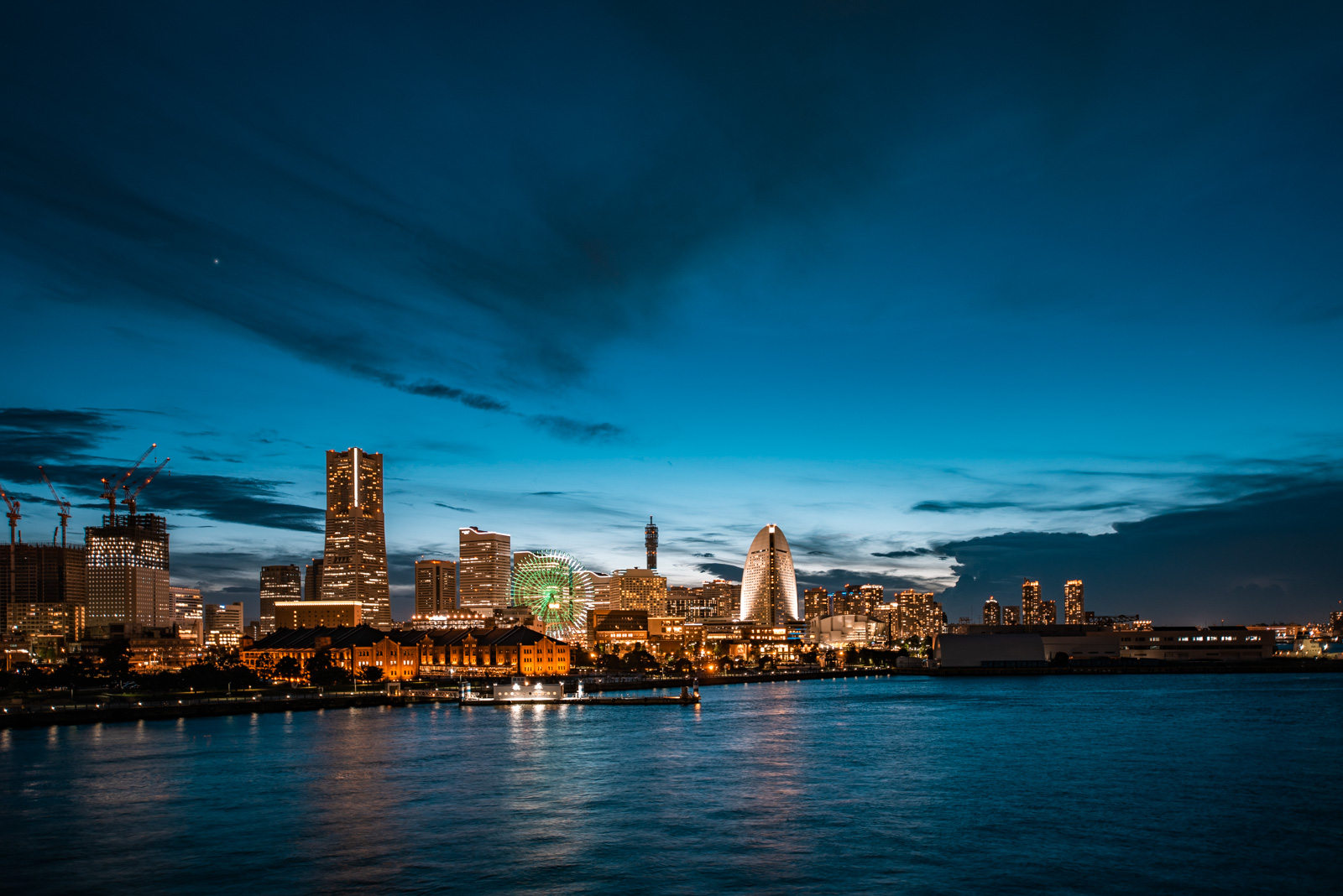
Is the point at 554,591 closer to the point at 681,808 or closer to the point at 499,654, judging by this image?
the point at 499,654

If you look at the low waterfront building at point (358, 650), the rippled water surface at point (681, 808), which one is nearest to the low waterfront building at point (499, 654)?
the low waterfront building at point (358, 650)

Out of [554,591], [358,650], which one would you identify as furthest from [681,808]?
[358,650]

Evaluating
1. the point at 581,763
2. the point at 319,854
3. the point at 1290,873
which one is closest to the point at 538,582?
the point at 581,763

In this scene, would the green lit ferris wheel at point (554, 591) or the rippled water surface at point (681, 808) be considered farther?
the green lit ferris wheel at point (554, 591)

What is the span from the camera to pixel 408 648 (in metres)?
170

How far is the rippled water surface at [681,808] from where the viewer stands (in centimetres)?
3347

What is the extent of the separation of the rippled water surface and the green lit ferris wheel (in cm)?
7153

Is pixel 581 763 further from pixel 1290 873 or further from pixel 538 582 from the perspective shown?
pixel 538 582

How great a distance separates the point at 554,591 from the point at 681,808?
11318cm

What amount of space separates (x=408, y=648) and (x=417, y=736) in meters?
96.4

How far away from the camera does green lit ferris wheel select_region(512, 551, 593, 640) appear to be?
514 ft

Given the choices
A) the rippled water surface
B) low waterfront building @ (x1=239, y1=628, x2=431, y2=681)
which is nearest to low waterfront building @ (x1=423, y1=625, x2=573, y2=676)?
low waterfront building @ (x1=239, y1=628, x2=431, y2=681)

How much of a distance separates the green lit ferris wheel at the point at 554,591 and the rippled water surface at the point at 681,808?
235ft

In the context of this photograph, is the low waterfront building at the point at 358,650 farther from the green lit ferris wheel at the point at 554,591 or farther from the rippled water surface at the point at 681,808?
the rippled water surface at the point at 681,808
